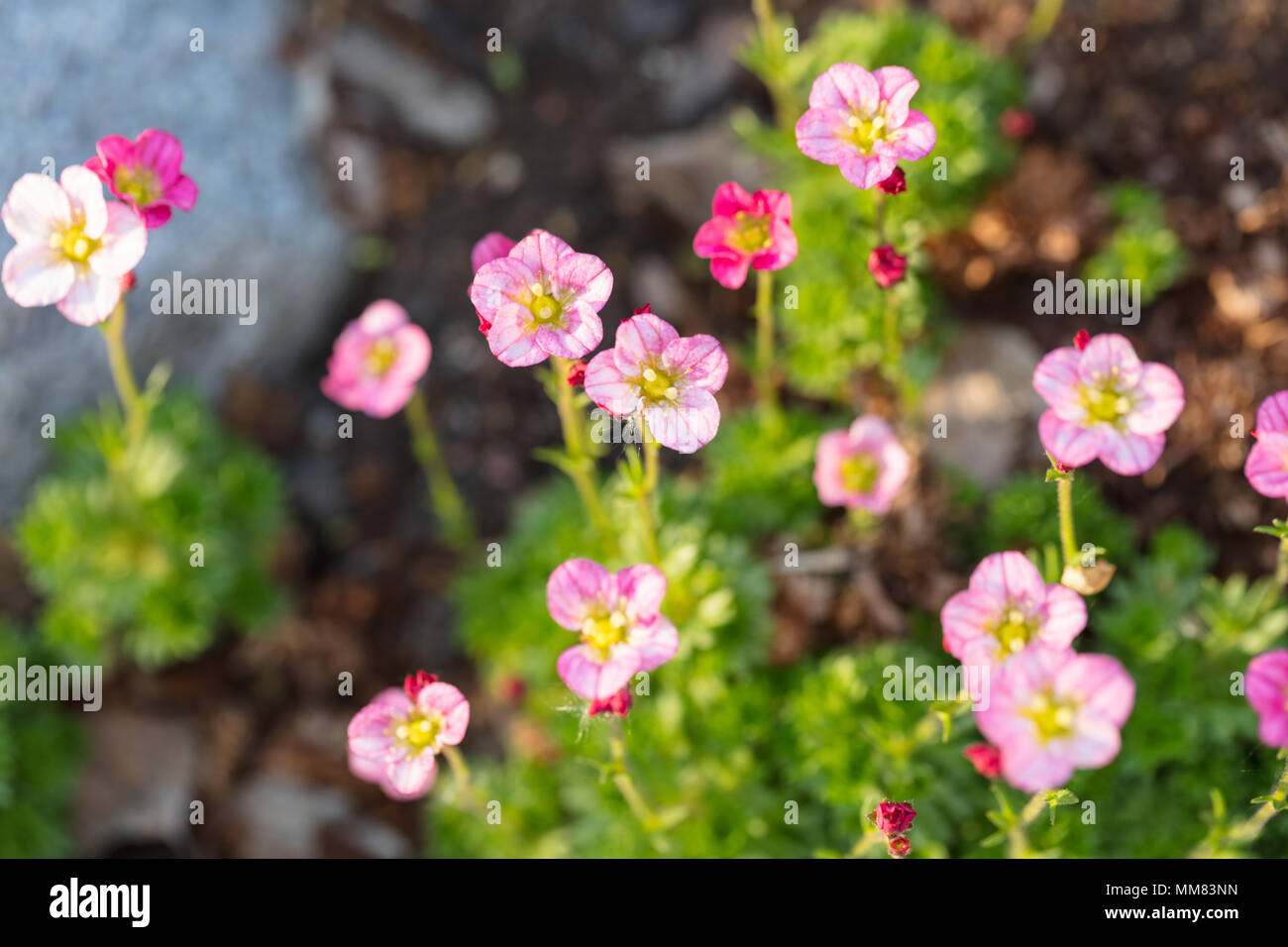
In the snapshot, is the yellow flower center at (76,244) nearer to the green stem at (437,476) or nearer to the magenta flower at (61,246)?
the magenta flower at (61,246)

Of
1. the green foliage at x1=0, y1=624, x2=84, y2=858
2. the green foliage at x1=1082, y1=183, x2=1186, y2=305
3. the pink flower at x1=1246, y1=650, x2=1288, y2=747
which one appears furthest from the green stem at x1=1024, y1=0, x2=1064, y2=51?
the green foliage at x1=0, y1=624, x2=84, y2=858

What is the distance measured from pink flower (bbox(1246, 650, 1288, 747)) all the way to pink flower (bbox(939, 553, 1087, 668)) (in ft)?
1.34

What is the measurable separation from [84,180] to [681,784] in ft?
9.33

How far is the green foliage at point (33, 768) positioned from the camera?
425 cm

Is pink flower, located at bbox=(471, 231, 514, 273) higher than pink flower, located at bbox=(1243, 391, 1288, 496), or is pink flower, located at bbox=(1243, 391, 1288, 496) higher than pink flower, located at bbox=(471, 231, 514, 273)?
pink flower, located at bbox=(471, 231, 514, 273)

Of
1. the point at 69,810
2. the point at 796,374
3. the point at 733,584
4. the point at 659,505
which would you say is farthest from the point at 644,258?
the point at 69,810

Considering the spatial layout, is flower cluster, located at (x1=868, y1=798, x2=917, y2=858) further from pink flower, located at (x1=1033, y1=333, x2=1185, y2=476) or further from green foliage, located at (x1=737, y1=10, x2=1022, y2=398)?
green foliage, located at (x1=737, y1=10, x2=1022, y2=398)

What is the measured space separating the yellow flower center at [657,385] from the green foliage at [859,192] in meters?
1.73

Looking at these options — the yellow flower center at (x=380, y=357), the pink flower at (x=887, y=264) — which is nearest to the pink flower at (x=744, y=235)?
the pink flower at (x=887, y=264)

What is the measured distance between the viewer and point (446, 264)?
541cm

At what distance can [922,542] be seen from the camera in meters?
4.15

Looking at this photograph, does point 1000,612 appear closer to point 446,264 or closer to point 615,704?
point 615,704

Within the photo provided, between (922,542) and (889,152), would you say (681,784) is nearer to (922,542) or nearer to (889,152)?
(922,542)

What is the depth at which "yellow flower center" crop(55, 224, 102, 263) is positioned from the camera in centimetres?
296
